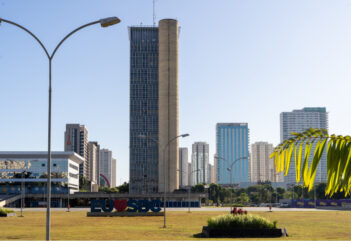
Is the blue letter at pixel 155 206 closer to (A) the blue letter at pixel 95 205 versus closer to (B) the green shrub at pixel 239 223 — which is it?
(A) the blue letter at pixel 95 205

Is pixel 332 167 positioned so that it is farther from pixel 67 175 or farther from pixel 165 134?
pixel 165 134

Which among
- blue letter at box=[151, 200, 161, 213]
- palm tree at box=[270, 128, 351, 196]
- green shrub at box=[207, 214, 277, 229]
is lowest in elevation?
blue letter at box=[151, 200, 161, 213]

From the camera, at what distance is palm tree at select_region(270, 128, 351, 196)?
3.12 metres

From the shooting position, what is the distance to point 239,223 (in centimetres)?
3459

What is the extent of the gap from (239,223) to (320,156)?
32447 millimetres

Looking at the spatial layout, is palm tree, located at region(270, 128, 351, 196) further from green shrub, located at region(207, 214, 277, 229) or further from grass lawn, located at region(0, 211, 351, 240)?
green shrub, located at region(207, 214, 277, 229)

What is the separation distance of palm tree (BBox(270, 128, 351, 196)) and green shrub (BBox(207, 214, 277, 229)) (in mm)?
31941

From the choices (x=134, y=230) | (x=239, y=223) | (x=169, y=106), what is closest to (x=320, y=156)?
(x=239, y=223)

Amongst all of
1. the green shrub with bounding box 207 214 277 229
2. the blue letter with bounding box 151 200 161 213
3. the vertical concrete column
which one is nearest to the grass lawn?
the green shrub with bounding box 207 214 277 229

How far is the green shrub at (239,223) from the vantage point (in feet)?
113

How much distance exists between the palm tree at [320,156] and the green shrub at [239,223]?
105 ft

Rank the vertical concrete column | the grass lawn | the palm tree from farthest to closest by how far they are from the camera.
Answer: the vertical concrete column → the grass lawn → the palm tree

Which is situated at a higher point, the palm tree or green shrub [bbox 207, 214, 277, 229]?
the palm tree

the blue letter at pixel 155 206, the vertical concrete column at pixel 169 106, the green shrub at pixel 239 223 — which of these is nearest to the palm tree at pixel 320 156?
the green shrub at pixel 239 223
